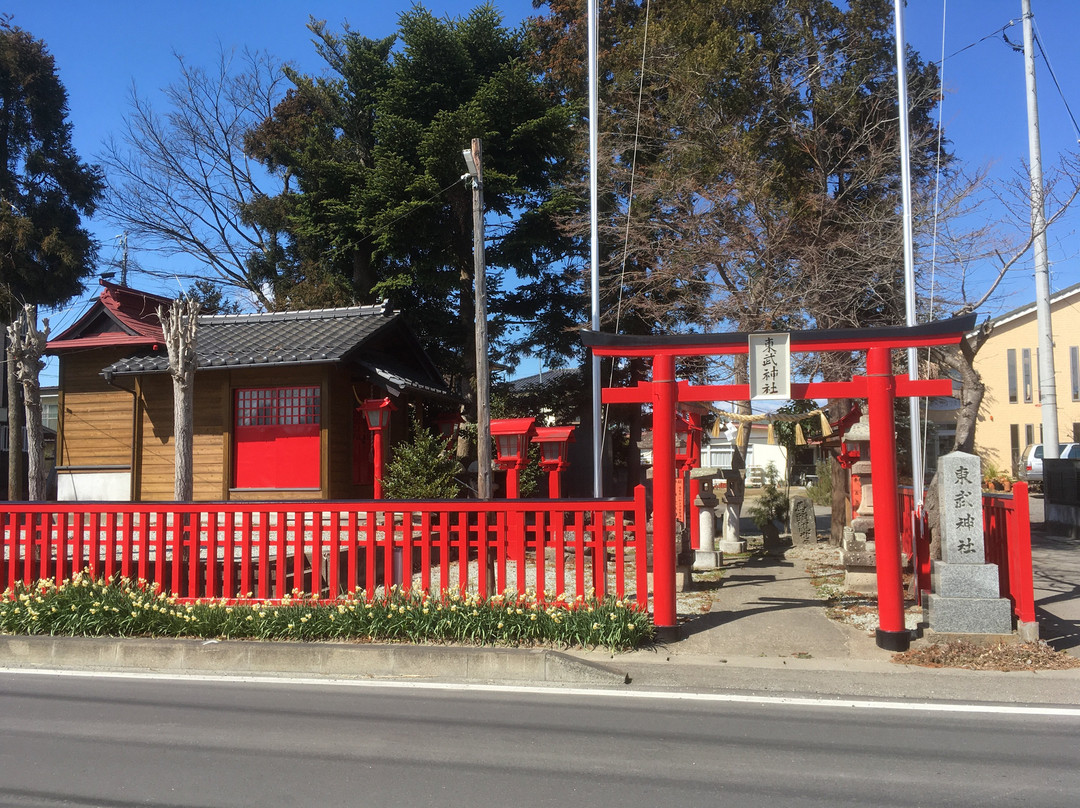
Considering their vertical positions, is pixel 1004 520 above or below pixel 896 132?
below

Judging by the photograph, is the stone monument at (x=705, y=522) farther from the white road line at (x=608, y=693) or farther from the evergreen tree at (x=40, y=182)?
the evergreen tree at (x=40, y=182)

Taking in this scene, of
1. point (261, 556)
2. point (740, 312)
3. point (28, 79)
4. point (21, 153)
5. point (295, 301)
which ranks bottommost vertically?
point (261, 556)

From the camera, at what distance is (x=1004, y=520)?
27.4 ft

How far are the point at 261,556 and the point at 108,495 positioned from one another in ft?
35.1

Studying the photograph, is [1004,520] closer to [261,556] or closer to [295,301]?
[261,556]

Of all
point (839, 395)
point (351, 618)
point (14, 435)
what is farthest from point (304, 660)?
point (14, 435)

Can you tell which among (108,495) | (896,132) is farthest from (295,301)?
(896,132)

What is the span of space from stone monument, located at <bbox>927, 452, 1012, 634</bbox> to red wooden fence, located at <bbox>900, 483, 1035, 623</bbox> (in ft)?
0.69

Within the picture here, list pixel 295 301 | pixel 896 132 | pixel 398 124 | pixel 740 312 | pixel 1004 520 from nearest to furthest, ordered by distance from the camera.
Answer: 1. pixel 1004 520
2. pixel 740 312
3. pixel 896 132
4. pixel 398 124
5. pixel 295 301

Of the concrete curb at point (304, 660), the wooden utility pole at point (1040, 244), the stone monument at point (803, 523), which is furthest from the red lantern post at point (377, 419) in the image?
the wooden utility pole at point (1040, 244)

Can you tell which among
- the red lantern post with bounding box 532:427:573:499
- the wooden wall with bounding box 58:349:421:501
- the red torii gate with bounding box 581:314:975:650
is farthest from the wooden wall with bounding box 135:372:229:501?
the red torii gate with bounding box 581:314:975:650

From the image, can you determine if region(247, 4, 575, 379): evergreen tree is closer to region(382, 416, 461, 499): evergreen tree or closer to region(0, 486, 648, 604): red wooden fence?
region(382, 416, 461, 499): evergreen tree

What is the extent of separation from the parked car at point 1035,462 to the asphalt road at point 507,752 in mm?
27994

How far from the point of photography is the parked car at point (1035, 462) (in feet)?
98.5
